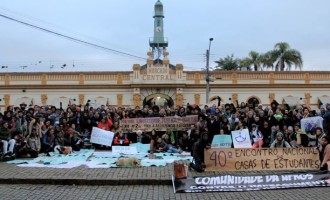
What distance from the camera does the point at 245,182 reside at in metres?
10.6

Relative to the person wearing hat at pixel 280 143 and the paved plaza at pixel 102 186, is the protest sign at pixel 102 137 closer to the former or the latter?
the paved plaza at pixel 102 186

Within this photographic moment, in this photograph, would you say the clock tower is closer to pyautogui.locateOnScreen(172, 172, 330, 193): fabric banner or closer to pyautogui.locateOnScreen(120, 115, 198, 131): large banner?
pyautogui.locateOnScreen(120, 115, 198, 131): large banner

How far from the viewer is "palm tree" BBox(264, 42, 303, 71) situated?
49031mm

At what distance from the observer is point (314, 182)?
35.5 feet

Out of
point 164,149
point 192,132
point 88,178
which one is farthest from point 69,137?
point 88,178

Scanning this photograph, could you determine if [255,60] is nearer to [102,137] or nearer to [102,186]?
[102,137]

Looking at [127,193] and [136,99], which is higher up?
[136,99]

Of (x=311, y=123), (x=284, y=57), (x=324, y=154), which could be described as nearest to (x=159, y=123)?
(x=311, y=123)

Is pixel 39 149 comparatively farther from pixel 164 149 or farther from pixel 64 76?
pixel 64 76

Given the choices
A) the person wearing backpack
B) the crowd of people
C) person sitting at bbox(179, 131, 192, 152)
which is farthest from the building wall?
the person wearing backpack

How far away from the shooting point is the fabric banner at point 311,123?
15.7 meters

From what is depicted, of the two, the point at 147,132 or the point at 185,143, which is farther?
the point at 147,132

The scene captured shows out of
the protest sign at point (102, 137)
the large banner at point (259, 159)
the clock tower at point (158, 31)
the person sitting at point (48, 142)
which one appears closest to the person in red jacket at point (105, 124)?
the protest sign at point (102, 137)

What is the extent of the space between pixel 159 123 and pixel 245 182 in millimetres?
7938
